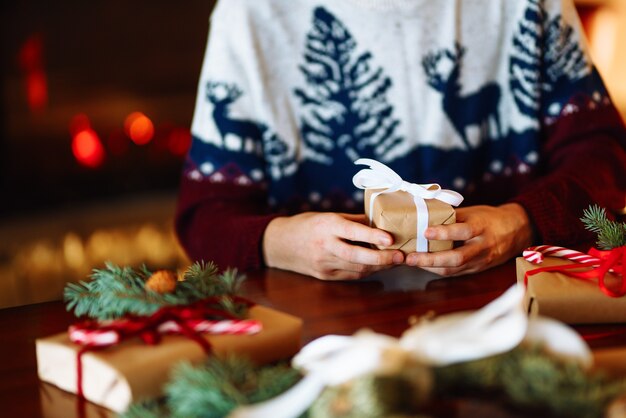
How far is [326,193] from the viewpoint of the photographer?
159 cm

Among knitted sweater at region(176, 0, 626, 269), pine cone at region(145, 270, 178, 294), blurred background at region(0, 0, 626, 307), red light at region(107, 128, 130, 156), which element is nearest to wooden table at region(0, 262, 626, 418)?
pine cone at region(145, 270, 178, 294)

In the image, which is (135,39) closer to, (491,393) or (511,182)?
(511,182)

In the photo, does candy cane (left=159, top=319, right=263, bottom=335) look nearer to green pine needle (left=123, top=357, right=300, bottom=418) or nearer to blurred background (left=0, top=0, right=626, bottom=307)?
green pine needle (left=123, top=357, right=300, bottom=418)

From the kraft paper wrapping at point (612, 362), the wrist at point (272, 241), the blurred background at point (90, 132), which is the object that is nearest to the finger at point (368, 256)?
the wrist at point (272, 241)

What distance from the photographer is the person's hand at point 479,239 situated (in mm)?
1077

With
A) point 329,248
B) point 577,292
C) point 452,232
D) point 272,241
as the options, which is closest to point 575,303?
point 577,292

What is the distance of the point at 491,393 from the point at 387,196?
542 mm

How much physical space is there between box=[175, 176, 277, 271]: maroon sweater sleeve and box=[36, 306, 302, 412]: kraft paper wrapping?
1.87ft

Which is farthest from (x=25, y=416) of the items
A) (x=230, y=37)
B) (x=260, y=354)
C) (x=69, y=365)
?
(x=230, y=37)

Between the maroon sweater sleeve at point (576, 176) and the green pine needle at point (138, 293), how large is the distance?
65 centimetres

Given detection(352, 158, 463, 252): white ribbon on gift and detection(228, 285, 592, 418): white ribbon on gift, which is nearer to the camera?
detection(228, 285, 592, 418): white ribbon on gift

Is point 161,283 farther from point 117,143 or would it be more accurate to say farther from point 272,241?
point 117,143

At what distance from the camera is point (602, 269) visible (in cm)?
85

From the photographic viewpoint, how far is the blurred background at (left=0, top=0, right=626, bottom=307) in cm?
271
